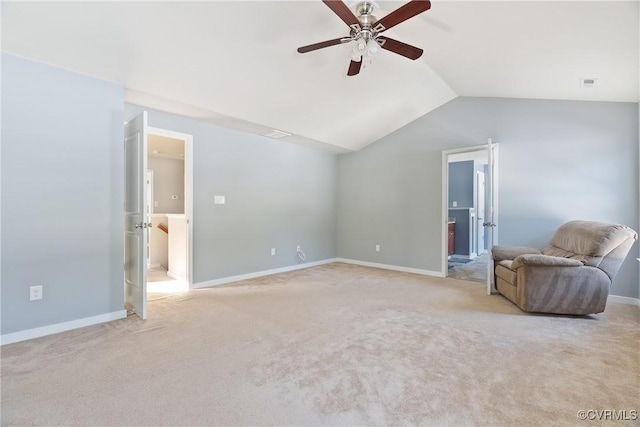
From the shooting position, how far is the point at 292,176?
549 cm

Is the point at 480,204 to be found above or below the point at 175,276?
above

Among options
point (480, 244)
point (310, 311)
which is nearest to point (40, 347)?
point (310, 311)

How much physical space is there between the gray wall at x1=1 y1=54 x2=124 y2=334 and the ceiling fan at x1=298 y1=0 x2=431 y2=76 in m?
2.15

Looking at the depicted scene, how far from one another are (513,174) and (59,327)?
565 cm

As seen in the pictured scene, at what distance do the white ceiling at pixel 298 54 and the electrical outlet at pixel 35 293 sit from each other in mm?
1943

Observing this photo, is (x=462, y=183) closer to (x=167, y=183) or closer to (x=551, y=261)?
(x=551, y=261)

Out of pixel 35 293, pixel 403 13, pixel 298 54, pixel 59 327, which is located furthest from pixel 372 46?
pixel 59 327

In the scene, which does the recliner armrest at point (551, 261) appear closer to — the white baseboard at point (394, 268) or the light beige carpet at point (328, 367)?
the light beige carpet at point (328, 367)

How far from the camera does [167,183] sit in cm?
670

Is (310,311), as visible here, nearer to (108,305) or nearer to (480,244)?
(108,305)

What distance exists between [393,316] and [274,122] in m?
3.03

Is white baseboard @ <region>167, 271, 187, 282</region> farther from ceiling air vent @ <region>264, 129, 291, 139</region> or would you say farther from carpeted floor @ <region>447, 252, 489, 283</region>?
carpeted floor @ <region>447, 252, 489, 283</region>

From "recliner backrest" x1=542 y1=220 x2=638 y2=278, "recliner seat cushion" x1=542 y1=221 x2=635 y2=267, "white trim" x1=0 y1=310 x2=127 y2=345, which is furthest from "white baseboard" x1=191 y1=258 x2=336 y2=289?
"recliner backrest" x1=542 y1=220 x2=638 y2=278

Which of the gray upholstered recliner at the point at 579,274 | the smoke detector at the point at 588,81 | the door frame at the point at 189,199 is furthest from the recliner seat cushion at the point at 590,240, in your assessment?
the door frame at the point at 189,199
